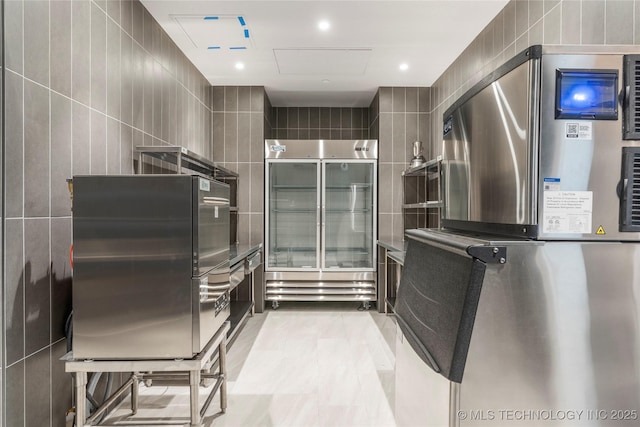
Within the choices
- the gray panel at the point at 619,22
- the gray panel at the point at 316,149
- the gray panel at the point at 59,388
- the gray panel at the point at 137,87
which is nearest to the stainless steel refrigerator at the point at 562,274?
→ the gray panel at the point at 619,22

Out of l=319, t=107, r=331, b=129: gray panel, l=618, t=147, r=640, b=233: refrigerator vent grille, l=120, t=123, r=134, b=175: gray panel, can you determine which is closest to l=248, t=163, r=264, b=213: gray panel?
l=319, t=107, r=331, b=129: gray panel

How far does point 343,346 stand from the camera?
309 cm

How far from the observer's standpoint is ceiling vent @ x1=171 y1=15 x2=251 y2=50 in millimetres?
2611

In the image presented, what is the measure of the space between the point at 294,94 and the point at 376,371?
3147 mm

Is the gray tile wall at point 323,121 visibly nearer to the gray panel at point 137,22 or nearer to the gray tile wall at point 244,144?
the gray tile wall at point 244,144

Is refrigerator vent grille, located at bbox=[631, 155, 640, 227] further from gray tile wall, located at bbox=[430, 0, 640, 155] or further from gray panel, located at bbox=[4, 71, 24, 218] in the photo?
gray panel, located at bbox=[4, 71, 24, 218]

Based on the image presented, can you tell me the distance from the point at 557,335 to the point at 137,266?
1.43 m

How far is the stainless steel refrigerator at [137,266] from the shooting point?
1.47 meters

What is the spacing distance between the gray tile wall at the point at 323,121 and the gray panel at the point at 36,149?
3.42 metres

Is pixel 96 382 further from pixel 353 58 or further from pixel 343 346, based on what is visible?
pixel 353 58

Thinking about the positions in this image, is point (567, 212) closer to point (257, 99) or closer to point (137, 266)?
point (137, 266)

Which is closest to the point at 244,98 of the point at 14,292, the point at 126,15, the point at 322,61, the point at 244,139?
the point at 244,139

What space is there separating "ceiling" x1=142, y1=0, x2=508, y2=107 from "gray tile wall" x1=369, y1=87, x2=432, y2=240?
0.53ft

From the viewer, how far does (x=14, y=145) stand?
1438 mm
